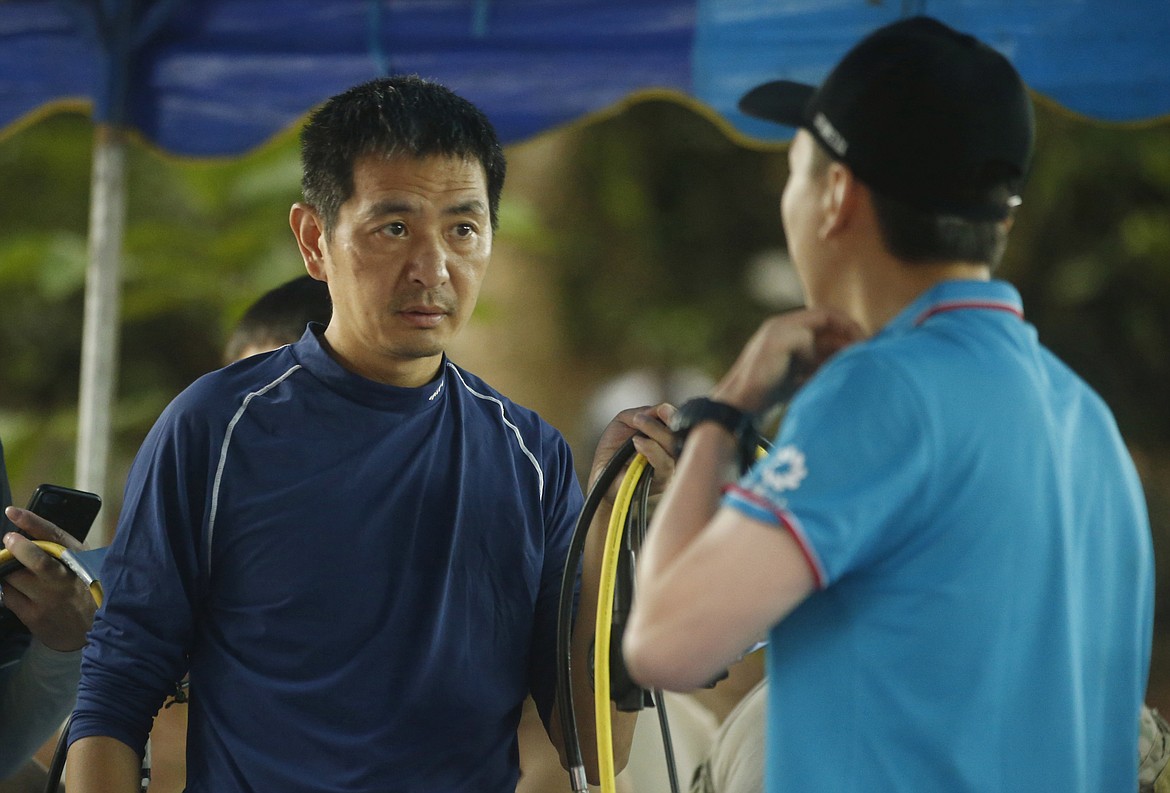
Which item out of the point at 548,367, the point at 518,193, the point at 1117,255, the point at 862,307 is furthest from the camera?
the point at 1117,255

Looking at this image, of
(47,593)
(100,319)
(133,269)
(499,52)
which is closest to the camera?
(47,593)

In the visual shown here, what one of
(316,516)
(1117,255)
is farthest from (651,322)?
(316,516)

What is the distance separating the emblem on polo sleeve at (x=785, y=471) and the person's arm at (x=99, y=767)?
3.57 ft

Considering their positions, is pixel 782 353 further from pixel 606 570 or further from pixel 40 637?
pixel 40 637

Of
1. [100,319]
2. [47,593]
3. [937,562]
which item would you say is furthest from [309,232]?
[100,319]

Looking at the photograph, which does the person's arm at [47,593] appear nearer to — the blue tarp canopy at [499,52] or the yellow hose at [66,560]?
the yellow hose at [66,560]

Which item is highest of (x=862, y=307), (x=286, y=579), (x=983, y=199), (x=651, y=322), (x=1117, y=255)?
(x=983, y=199)

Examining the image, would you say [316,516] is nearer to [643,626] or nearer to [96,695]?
[96,695]

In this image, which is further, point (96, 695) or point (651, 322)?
point (651, 322)

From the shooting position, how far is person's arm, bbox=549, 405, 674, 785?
5.66 feet

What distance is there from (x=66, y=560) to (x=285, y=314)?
767mm

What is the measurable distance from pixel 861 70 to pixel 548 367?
572cm

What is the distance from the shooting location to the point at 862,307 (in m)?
1.34

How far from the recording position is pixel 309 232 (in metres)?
1.93
